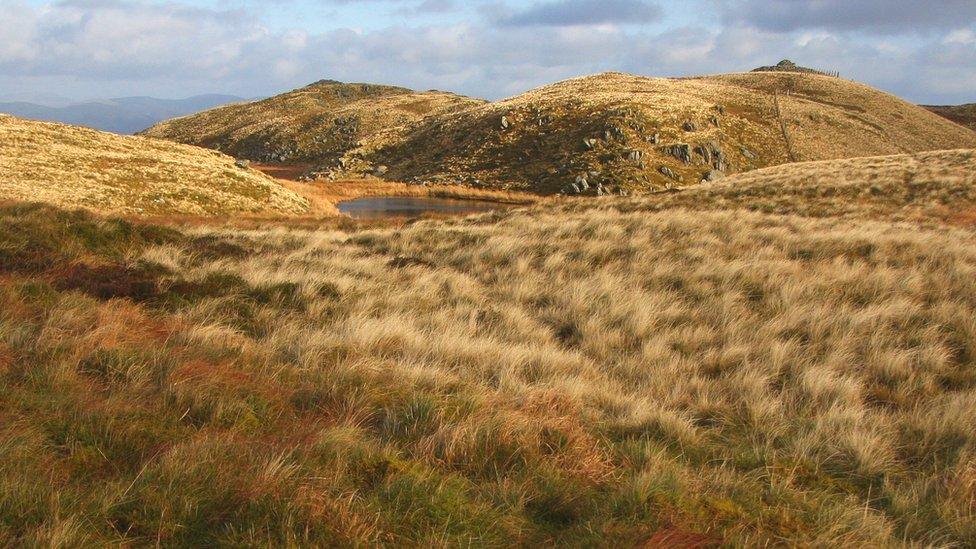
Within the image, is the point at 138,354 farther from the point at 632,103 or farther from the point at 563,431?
the point at 632,103

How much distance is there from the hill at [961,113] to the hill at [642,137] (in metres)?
22.7

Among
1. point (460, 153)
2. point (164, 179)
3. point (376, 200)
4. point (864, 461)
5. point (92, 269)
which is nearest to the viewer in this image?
point (864, 461)

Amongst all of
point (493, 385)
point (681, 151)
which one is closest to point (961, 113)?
point (681, 151)

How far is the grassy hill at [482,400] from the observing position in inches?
121

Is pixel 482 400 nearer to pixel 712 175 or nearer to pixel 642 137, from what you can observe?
pixel 712 175

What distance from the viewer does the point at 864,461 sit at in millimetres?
4207

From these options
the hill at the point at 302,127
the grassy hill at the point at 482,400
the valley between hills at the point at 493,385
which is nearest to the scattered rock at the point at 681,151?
the valley between hills at the point at 493,385

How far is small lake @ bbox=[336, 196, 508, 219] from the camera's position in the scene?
41562 millimetres

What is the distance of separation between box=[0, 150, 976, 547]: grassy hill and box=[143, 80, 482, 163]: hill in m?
76.3

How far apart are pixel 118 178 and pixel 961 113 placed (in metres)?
151

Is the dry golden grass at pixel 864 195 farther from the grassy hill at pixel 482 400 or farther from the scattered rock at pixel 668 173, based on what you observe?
the scattered rock at pixel 668 173

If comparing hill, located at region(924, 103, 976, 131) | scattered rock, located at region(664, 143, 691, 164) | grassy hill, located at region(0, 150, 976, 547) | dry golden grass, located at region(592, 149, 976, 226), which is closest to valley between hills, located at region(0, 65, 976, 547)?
grassy hill, located at region(0, 150, 976, 547)

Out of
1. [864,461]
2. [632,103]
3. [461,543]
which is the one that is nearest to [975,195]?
[864,461]

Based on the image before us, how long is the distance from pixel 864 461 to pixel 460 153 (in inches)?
2599
